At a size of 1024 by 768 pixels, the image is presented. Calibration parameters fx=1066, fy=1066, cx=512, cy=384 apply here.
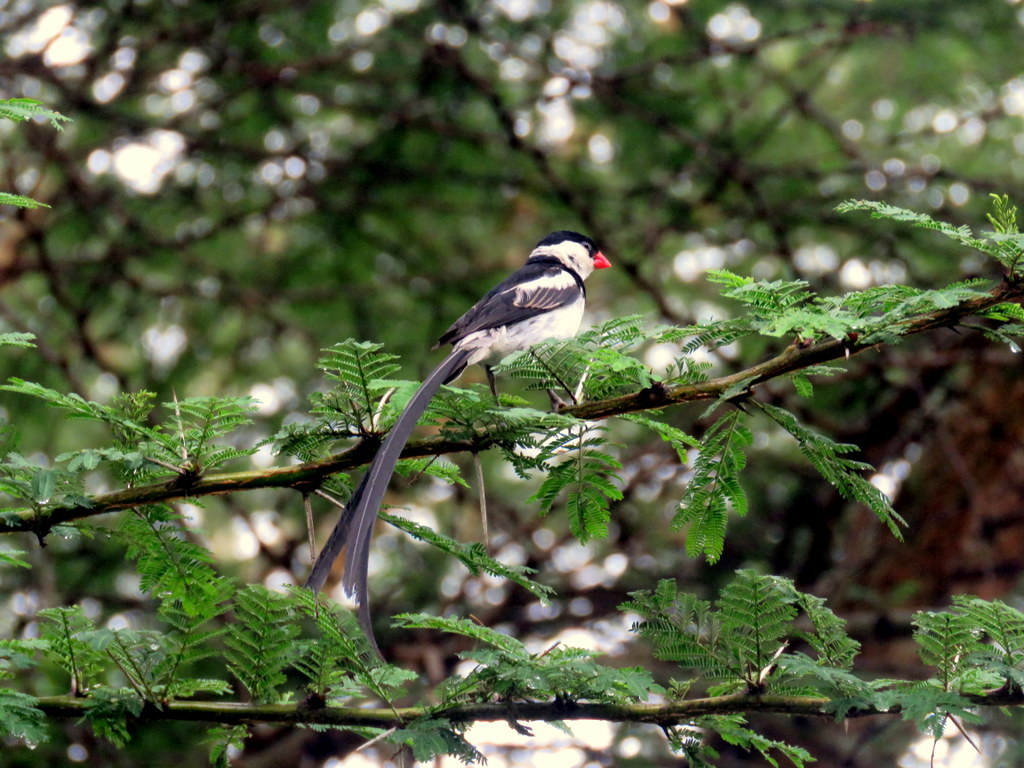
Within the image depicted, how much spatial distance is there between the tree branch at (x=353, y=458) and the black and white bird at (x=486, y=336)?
7 centimetres

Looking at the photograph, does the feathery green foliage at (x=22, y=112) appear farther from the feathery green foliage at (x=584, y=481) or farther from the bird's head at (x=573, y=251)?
the bird's head at (x=573, y=251)

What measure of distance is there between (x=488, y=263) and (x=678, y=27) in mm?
1750

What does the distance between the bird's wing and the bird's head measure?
→ 41 centimetres

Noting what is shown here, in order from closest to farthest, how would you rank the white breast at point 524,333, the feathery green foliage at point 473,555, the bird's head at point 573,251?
the feathery green foliage at point 473,555
the white breast at point 524,333
the bird's head at point 573,251

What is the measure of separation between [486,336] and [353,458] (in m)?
1.37

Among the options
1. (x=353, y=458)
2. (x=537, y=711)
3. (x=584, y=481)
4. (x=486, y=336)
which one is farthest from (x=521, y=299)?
(x=537, y=711)

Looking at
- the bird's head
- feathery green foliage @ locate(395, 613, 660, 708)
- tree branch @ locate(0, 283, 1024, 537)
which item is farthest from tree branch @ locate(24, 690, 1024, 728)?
the bird's head

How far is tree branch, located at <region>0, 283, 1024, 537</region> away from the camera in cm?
188

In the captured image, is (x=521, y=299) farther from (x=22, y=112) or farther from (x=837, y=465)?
(x=22, y=112)

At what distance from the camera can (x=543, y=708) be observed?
1.90 meters

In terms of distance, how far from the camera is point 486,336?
10.9 ft

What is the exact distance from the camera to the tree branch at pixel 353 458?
74.0 inches

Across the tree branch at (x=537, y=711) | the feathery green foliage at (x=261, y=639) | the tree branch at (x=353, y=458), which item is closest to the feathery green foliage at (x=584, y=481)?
the tree branch at (x=353, y=458)

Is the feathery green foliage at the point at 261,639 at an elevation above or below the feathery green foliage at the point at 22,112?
below
